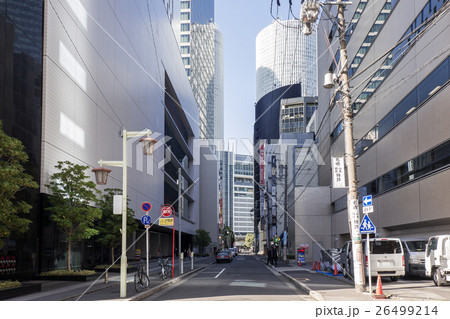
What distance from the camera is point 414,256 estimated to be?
22.4 metres

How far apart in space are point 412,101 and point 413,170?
392cm

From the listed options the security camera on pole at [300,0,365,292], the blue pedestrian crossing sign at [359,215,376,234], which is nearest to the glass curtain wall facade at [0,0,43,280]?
the security camera on pole at [300,0,365,292]

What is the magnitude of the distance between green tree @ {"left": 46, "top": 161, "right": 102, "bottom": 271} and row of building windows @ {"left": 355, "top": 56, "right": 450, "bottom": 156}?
1764 cm

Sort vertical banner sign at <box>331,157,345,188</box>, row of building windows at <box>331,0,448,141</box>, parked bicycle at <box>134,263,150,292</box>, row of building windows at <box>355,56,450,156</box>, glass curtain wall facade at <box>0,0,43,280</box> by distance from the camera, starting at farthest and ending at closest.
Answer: row of building windows at <box>331,0,448,141</box> → row of building windows at <box>355,56,450,156</box> → glass curtain wall facade at <box>0,0,43,280</box> → parked bicycle at <box>134,263,150,292</box> → vertical banner sign at <box>331,157,345,188</box>

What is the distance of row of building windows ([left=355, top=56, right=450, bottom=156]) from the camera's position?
2316 centimetres

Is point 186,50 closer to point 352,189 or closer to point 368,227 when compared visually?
point 352,189

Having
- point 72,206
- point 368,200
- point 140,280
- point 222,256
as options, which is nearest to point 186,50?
point 222,256

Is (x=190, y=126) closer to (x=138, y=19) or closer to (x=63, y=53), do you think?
(x=138, y=19)

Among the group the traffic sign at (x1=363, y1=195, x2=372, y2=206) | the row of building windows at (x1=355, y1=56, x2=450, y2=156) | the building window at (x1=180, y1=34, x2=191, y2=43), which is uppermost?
the building window at (x1=180, y1=34, x2=191, y2=43)

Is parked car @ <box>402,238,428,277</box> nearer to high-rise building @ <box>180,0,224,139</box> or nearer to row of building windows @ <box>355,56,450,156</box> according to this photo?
row of building windows @ <box>355,56,450,156</box>

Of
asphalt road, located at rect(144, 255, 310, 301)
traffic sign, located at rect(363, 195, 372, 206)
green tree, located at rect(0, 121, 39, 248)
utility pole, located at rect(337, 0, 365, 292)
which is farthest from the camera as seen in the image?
utility pole, located at rect(337, 0, 365, 292)

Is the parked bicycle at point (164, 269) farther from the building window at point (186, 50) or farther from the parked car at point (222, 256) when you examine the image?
the building window at point (186, 50)

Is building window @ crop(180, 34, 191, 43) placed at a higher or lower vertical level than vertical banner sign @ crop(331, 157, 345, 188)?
higher

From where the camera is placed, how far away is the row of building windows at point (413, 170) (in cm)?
2319
